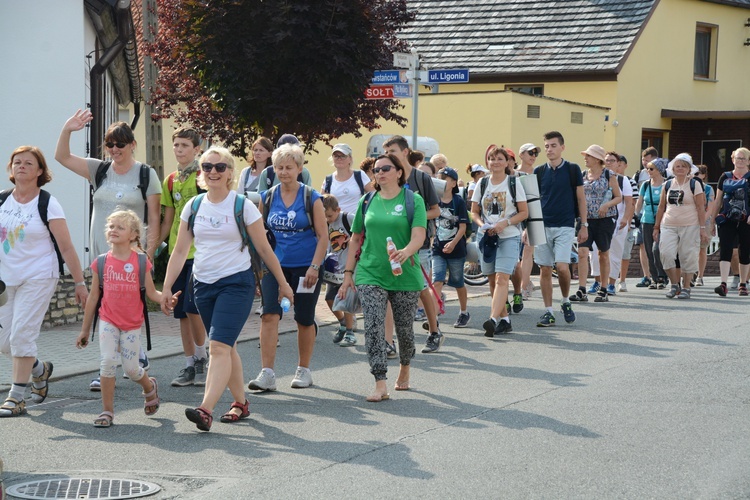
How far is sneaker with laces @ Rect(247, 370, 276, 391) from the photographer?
845 centimetres

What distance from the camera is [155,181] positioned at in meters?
8.61

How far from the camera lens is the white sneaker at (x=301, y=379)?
8.69 m

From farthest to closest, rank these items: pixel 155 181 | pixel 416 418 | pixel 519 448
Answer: pixel 155 181, pixel 416 418, pixel 519 448

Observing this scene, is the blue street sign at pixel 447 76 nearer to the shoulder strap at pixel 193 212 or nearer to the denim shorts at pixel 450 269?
the denim shorts at pixel 450 269

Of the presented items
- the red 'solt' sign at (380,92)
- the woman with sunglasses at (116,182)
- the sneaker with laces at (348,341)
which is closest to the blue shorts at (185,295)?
the woman with sunglasses at (116,182)

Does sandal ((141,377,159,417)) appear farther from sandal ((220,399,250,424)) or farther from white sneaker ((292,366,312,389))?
white sneaker ((292,366,312,389))

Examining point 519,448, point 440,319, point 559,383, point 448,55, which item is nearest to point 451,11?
point 448,55

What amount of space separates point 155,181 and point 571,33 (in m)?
23.7

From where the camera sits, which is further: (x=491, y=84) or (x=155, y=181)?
(x=491, y=84)

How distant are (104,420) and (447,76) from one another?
9784 millimetres

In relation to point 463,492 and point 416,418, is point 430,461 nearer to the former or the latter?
point 463,492

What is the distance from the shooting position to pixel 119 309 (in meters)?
7.42

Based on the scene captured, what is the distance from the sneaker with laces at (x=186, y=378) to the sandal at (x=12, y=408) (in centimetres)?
137

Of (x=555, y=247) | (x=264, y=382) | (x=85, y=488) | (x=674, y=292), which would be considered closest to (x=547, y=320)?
(x=555, y=247)
